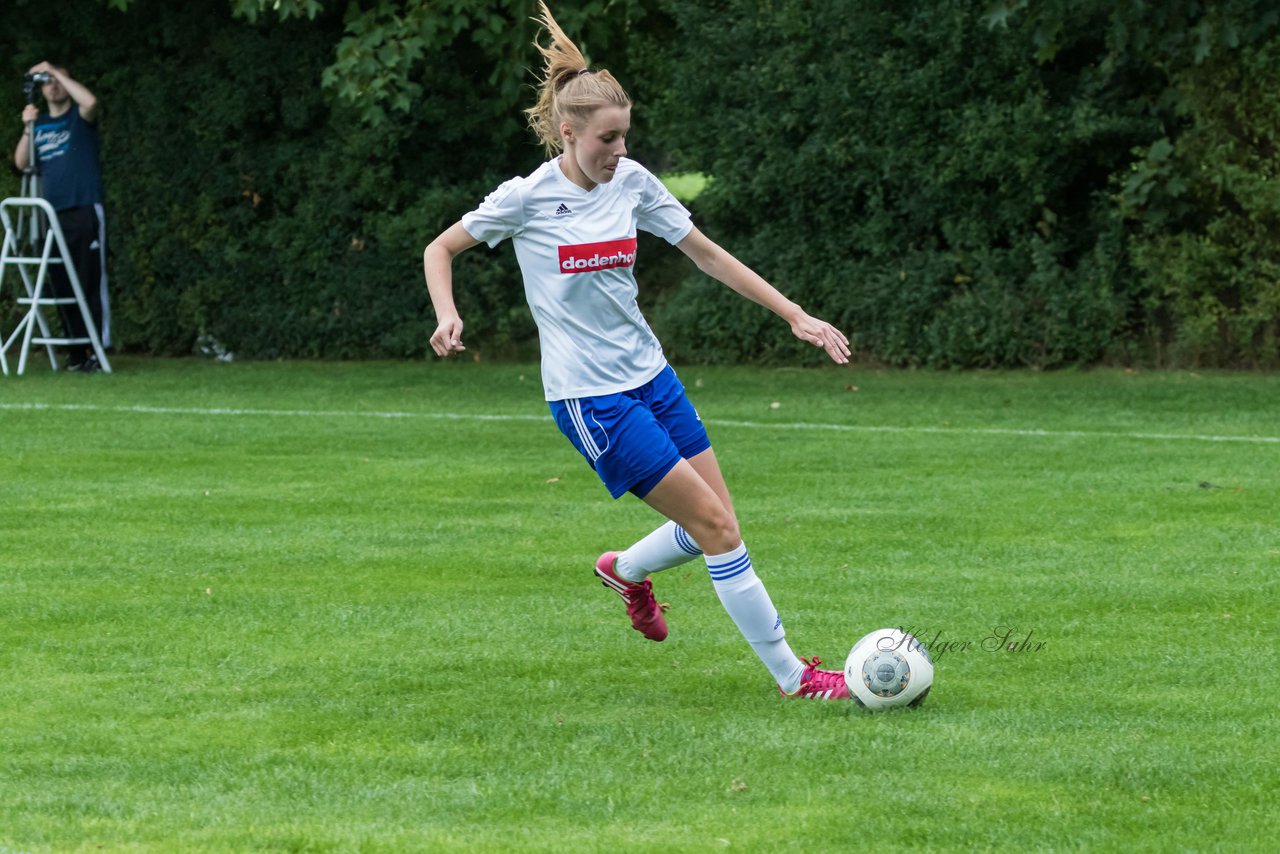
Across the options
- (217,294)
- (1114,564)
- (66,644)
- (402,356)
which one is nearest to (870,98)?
(402,356)

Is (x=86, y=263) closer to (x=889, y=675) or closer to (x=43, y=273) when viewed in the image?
(x=43, y=273)

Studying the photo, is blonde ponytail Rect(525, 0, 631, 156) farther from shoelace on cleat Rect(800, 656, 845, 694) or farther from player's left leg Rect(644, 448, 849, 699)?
shoelace on cleat Rect(800, 656, 845, 694)

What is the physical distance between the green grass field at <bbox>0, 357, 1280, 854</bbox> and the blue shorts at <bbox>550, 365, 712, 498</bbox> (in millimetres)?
677

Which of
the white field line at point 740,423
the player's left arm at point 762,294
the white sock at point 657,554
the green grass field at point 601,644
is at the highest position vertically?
the player's left arm at point 762,294

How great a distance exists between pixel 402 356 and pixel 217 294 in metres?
1.98

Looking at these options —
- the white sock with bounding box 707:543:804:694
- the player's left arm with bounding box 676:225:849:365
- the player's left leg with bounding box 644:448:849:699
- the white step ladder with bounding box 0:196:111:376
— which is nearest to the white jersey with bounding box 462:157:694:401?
the player's left arm with bounding box 676:225:849:365

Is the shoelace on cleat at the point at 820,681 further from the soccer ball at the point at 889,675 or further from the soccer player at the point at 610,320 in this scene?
the soccer ball at the point at 889,675

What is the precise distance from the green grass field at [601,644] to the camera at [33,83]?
5.50 m

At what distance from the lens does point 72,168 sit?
698 inches

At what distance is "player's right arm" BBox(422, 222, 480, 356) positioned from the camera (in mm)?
5797

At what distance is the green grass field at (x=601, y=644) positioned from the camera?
4.74 m

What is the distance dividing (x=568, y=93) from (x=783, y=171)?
38.6 feet

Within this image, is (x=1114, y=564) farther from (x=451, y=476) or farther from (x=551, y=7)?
(x=551, y=7)

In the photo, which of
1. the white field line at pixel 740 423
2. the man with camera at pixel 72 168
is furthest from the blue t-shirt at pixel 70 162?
the white field line at pixel 740 423
